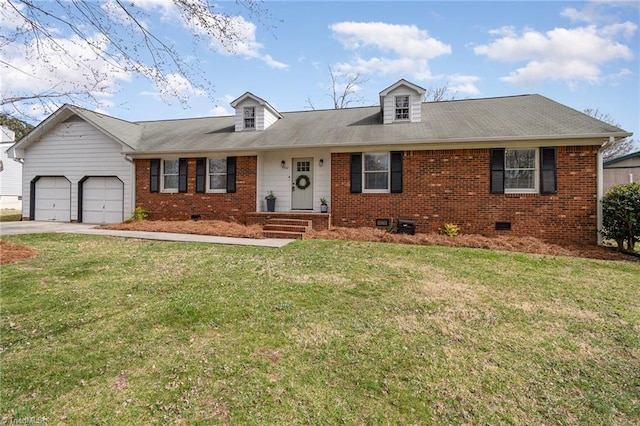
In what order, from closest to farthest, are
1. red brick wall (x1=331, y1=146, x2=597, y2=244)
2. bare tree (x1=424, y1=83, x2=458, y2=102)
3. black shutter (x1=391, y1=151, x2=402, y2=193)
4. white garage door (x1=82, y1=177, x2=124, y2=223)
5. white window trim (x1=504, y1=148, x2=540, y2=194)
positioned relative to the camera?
red brick wall (x1=331, y1=146, x2=597, y2=244) → white window trim (x1=504, y1=148, x2=540, y2=194) → black shutter (x1=391, y1=151, x2=402, y2=193) → white garage door (x1=82, y1=177, x2=124, y2=223) → bare tree (x1=424, y1=83, x2=458, y2=102)

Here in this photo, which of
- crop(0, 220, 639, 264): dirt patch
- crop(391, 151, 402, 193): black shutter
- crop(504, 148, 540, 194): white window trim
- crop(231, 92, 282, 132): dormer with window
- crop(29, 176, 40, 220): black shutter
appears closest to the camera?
crop(0, 220, 639, 264): dirt patch

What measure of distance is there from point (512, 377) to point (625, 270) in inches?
228

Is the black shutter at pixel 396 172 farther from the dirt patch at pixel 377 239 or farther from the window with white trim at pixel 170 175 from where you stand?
the window with white trim at pixel 170 175

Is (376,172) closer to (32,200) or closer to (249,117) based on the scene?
(249,117)

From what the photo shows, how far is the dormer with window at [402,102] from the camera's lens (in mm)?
11844

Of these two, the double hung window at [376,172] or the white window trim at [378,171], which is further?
the double hung window at [376,172]

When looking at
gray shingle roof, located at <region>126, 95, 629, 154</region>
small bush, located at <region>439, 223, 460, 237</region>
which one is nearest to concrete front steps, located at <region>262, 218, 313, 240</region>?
gray shingle roof, located at <region>126, 95, 629, 154</region>

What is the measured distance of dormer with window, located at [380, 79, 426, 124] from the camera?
38.9 feet

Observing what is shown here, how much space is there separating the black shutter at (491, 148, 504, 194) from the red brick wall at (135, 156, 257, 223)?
7984 millimetres

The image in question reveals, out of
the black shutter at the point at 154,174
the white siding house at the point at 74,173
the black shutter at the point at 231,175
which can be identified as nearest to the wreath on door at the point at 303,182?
the black shutter at the point at 231,175

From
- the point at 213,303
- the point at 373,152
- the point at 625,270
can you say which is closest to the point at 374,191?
the point at 373,152

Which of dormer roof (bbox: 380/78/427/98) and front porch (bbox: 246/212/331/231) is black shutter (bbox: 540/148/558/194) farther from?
front porch (bbox: 246/212/331/231)

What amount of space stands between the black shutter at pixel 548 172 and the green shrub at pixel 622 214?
1.28 m

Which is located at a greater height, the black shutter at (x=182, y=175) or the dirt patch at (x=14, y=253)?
the black shutter at (x=182, y=175)
